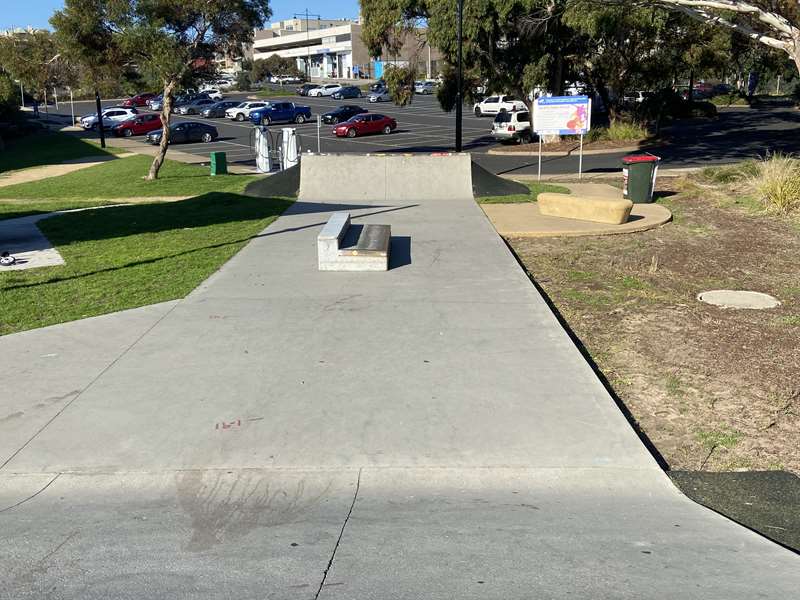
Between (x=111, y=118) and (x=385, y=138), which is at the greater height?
(x=111, y=118)

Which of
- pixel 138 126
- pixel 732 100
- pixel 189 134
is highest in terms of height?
pixel 732 100

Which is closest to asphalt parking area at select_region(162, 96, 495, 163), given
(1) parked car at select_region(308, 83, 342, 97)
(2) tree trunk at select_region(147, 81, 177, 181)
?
(2) tree trunk at select_region(147, 81, 177, 181)

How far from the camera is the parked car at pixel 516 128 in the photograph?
39812 millimetres

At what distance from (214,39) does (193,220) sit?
981cm

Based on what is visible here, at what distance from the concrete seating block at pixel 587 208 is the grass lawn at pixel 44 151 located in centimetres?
2744

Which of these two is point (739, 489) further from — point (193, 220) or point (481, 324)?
point (193, 220)

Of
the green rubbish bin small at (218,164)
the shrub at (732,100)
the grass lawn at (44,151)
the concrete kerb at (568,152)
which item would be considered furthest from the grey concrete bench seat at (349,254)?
the shrub at (732,100)

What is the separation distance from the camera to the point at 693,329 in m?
9.07

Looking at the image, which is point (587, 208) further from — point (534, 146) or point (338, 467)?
point (534, 146)

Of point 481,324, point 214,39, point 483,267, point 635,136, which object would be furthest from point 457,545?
point 635,136

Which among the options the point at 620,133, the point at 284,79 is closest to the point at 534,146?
the point at 620,133

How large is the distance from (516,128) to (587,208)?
25.0m

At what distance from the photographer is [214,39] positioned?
24.4 m

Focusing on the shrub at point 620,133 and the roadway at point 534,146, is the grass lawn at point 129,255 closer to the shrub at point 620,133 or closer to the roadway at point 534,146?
the roadway at point 534,146
